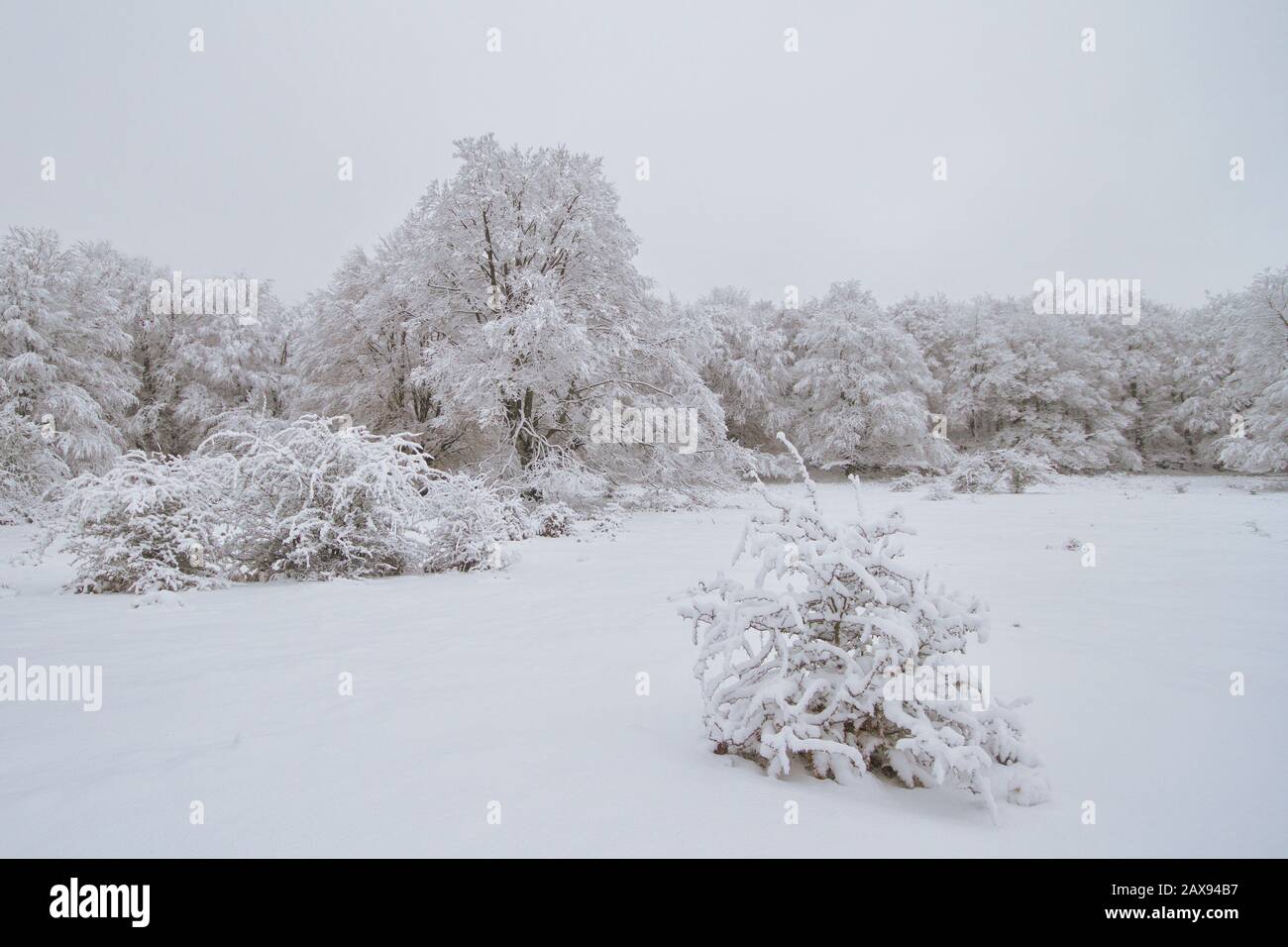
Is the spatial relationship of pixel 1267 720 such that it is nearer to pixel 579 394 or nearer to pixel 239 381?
pixel 579 394

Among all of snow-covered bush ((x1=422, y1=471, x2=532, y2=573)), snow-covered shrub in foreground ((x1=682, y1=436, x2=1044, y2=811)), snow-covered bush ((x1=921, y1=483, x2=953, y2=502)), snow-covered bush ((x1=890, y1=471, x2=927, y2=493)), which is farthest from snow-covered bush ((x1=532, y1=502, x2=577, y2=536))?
snow-covered bush ((x1=890, y1=471, x2=927, y2=493))

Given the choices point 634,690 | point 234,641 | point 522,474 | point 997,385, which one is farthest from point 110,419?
point 997,385

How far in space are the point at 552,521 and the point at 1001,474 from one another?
1667 cm

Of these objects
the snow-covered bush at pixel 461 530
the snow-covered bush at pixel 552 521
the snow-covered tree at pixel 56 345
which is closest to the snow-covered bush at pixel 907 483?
the snow-covered bush at pixel 552 521

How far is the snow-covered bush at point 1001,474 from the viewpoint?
22.1 metres

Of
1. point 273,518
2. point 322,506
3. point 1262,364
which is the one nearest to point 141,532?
point 273,518

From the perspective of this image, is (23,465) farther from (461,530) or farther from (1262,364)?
(1262,364)

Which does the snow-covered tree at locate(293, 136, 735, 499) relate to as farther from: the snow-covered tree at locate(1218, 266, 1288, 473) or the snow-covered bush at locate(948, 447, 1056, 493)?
the snow-covered tree at locate(1218, 266, 1288, 473)

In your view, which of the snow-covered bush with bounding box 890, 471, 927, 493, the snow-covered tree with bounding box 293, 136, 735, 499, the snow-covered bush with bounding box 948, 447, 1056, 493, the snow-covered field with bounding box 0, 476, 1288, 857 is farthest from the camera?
the snow-covered bush with bounding box 890, 471, 927, 493

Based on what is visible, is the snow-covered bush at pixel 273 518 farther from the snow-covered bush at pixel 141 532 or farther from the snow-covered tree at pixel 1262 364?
the snow-covered tree at pixel 1262 364

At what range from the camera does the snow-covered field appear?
7.29 feet

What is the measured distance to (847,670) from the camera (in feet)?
9.21

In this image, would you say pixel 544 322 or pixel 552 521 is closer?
pixel 552 521

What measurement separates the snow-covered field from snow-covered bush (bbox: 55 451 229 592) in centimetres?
57
